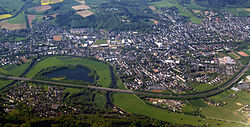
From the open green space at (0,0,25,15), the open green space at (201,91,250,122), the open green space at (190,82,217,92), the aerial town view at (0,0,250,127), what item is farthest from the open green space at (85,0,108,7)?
the open green space at (201,91,250,122)

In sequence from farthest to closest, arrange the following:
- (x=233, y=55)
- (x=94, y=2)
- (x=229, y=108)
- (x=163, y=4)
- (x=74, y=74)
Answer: (x=94, y=2) < (x=163, y=4) < (x=233, y=55) < (x=74, y=74) < (x=229, y=108)

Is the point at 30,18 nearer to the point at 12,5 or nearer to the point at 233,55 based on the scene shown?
the point at 12,5

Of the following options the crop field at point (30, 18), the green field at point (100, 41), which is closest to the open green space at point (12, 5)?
the crop field at point (30, 18)

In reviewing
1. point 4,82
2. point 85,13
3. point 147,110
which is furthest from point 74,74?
point 85,13

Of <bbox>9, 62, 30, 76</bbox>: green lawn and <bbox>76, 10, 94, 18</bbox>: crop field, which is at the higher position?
<bbox>76, 10, 94, 18</bbox>: crop field

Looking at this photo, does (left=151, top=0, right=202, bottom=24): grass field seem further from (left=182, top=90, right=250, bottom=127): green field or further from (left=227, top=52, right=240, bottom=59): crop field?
(left=182, top=90, right=250, bottom=127): green field

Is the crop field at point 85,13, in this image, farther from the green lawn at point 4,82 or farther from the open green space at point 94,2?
the green lawn at point 4,82
